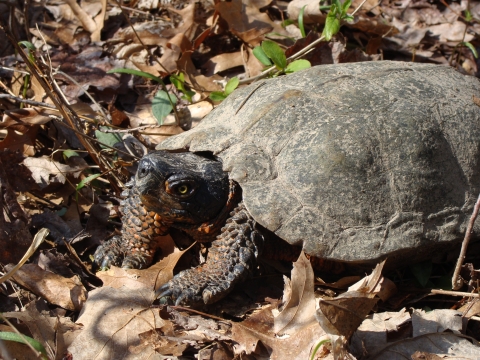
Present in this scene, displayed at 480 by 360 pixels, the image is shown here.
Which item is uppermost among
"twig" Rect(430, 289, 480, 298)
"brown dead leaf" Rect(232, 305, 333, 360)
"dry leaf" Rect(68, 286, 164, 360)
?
"dry leaf" Rect(68, 286, 164, 360)

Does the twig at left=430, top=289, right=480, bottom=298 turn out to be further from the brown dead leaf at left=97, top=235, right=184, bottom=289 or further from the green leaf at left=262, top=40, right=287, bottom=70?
the green leaf at left=262, top=40, right=287, bottom=70

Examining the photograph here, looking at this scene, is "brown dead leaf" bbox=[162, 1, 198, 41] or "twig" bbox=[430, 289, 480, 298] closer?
"twig" bbox=[430, 289, 480, 298]

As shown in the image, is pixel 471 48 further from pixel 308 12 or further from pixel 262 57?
pixel 262 57

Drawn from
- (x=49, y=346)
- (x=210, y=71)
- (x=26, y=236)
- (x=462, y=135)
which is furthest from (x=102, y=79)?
(x=462, y=135)

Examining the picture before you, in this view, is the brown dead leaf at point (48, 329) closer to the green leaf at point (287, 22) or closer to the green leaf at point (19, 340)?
the green leaf at point (19, 340)

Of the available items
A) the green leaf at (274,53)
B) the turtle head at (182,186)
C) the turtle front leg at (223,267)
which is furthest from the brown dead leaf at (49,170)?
the green leaf at (274,53)

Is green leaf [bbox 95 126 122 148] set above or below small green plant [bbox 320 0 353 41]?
below

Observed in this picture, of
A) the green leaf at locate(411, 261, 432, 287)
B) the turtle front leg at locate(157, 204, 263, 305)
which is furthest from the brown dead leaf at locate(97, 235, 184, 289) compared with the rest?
the green leaf at locate(411, 261, 432, 287)
